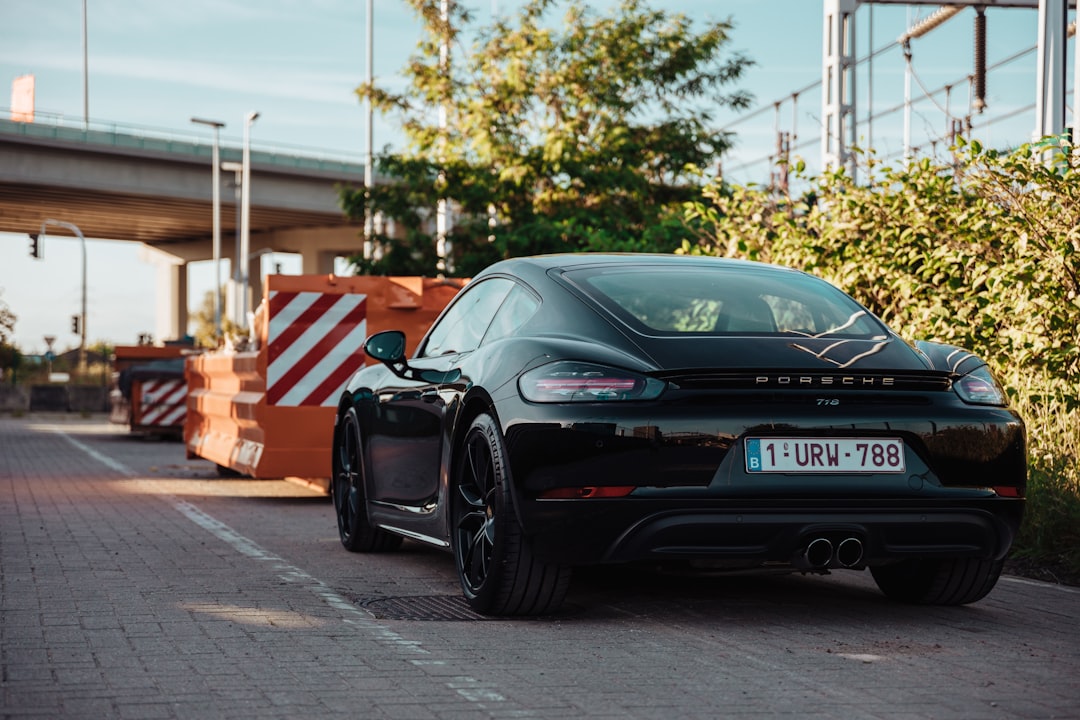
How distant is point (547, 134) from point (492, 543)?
16.8 meters

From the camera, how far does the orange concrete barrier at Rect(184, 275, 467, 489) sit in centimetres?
1188

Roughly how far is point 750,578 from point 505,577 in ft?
Answer: 6.43

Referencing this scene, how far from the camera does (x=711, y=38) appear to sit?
23.5m

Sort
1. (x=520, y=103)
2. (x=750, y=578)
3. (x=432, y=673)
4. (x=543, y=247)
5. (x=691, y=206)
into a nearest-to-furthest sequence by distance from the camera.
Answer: (x=432, y=673)
(x=750, y=578)
(x=691, y=206)
(x=543, y=247)
(x=520, y=103)

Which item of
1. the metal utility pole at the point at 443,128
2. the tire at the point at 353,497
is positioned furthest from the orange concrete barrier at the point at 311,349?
the metal utility pole at the point at 443,128

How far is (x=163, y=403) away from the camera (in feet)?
82.7

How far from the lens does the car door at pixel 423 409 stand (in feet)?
22.2

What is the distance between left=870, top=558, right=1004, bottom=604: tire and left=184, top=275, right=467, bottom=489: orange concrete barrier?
619cm

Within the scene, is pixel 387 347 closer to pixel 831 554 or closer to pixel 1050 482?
pixel 831 554

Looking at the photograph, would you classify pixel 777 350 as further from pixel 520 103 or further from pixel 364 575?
pixel 520 103

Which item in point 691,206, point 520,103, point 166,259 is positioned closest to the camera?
point 691,206

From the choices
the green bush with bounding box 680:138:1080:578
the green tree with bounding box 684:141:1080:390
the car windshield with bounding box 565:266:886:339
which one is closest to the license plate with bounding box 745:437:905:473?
the car windshield with bounding box 565:266:886:339

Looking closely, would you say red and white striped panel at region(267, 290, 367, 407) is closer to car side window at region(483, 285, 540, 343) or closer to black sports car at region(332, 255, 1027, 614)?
car side window at region(483, 285, 540, 343)

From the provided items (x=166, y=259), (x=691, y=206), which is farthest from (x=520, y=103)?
(x=166, y=259)
